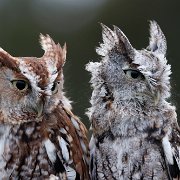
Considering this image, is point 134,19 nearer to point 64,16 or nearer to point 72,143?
point 64,16

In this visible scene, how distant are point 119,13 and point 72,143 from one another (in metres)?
10.2

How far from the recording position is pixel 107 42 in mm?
4930

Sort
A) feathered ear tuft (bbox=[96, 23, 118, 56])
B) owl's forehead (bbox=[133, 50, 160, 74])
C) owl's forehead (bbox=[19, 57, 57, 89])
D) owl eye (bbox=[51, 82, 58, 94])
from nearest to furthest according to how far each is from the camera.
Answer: owl's forehead (bbox=[19, 57, 57, 89]) → owl eye (bbox=[51, 82, 58, 94]) → owl's forehead (bbox=[133, 50, 160, 74]) → feathered ear tuft (bbox=[96, 23, 118, 56])

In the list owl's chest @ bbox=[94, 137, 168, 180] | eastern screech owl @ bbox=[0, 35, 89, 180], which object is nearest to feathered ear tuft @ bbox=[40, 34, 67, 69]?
eastern screech owl @ bbox=[0, 35, 89, 180]

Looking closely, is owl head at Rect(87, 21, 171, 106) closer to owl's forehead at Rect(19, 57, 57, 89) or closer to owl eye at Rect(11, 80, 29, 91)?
owl's forehead at Rect(19, 57, 57, 89)

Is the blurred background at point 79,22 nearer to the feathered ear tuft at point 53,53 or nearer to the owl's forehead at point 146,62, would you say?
the feathered ear tuft at point 53,53

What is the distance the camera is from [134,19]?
46.3 ft

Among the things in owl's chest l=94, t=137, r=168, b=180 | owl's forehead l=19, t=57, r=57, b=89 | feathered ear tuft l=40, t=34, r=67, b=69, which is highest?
feathered ear tuft l=40, t=34, r=67, b=69

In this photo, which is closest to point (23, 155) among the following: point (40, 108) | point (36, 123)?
point (36, 123)

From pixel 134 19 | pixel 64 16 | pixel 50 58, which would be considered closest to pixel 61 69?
pixel 50 58

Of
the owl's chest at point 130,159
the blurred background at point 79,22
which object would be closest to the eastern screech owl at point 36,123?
the owl's chest at point 130,159

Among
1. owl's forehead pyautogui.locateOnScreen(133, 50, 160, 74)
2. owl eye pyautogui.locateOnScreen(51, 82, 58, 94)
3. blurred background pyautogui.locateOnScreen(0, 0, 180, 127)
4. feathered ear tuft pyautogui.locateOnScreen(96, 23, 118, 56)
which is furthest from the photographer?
blurred background pyautogui.locateOnScreen(0, 0, 180, 127)

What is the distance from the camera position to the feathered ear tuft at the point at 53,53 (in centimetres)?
470

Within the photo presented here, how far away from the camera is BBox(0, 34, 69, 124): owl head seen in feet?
14.7
